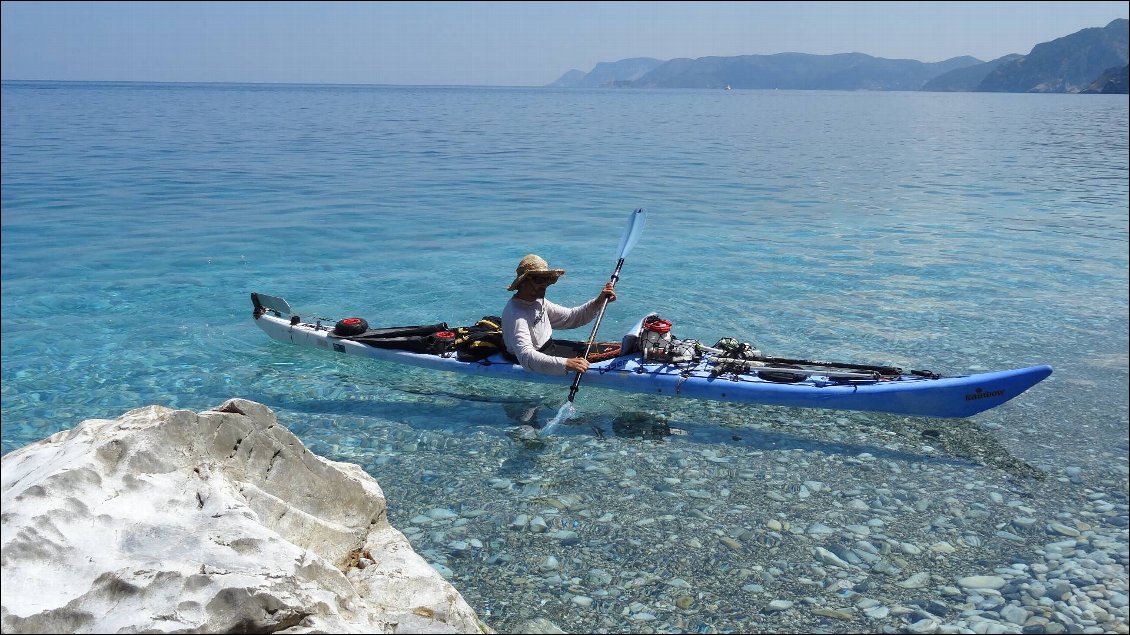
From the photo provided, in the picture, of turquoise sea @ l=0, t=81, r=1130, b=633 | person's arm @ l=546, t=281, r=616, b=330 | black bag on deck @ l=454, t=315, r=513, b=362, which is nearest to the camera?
turquoise sea @ l=0, t=81, r=1130, b=633

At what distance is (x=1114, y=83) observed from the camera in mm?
164375

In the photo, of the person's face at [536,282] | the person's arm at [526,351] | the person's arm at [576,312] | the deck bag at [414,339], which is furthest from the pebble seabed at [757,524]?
the person's face at [536,282]

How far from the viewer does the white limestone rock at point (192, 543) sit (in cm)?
356

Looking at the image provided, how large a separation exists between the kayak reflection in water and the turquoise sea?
0.70m

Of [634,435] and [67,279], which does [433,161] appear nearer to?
[67,279]

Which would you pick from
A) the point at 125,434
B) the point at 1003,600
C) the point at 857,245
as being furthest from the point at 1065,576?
the point at 857,245

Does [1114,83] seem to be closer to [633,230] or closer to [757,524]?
[633,230]

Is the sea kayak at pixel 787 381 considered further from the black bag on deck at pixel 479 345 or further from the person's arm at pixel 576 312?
the person's arm at pixel 576 312

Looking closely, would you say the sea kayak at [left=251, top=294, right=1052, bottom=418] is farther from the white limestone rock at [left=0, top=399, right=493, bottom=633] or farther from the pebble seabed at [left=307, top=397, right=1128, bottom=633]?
the white limestone rock at [left=0, top=399, right=493, bottom=633]

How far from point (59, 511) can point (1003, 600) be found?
596cm

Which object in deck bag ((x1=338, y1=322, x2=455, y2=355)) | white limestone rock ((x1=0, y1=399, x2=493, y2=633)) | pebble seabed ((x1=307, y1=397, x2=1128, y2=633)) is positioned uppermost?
white limestone rock ((x1=0, y1=399, x2=493, y2=633))

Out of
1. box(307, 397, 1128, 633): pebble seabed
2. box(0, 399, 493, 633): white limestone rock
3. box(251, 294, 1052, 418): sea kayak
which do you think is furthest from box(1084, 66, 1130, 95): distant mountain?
box(0, 399, 493, 633): white limestone rock

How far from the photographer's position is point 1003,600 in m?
6.16

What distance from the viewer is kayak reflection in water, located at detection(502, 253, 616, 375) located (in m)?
9.05
